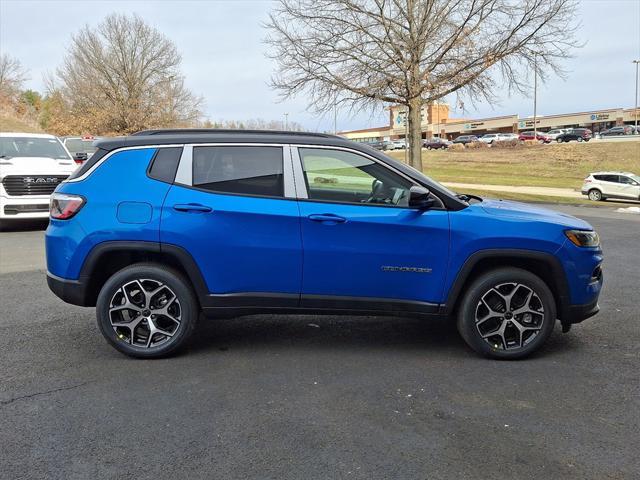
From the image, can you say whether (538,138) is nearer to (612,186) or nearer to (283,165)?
(612,186)

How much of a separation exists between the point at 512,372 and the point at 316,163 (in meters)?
2.14

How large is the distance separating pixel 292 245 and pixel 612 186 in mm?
27327

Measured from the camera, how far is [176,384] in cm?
387

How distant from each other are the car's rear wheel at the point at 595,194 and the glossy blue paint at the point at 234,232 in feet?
89.5

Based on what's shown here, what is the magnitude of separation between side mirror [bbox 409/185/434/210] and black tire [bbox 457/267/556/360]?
0.71 meters

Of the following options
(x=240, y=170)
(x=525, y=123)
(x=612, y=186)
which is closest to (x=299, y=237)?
(x=240, y=170)

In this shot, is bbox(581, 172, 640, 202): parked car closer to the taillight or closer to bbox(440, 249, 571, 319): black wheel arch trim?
bbox(440, 249, 571, 319): black wheel arch trim

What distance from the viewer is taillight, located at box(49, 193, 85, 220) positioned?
4238 mm

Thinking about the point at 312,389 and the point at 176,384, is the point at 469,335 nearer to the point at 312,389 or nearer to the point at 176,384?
the point at 312,389

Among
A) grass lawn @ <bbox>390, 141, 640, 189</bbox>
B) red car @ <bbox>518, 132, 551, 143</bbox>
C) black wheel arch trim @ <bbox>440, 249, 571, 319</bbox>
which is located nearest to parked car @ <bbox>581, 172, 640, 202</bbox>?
grass lawn @ <bbox>390, 141, 640, 189</bbox>

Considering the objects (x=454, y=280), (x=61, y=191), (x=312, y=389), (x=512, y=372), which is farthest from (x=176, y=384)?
(x=512, y=372)

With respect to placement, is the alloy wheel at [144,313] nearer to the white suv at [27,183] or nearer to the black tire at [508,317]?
the black tire at [508,317]

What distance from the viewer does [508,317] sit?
4.31m

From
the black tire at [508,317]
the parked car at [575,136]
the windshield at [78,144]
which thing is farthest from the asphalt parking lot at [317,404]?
the parked car at [575,136]
